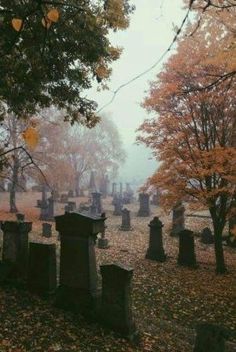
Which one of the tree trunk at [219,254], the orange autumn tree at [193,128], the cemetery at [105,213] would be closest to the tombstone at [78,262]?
the cemetery at [105,213]

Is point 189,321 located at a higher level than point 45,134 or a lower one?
lower

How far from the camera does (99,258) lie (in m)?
14.4

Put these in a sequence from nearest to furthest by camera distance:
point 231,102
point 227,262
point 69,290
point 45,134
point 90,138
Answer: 1. point 69,290
2. point 231,102
3. point 227,262
4. point 45,134
5. point 90,138

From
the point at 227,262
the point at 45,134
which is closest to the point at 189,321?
the point at 227,262

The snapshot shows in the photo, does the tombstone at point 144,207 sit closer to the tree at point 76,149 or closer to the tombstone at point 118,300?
the tree at point 76,149

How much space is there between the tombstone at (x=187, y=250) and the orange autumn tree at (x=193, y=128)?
3.92ft

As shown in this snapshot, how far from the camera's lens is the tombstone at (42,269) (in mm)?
8625

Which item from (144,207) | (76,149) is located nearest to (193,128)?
(144,207)

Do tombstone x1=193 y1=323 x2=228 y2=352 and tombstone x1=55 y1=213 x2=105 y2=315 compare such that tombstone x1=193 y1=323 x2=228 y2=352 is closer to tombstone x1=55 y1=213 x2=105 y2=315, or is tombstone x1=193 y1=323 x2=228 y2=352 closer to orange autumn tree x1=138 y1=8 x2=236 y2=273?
tombstone x1=55 y1=213 x2=105 y2=315

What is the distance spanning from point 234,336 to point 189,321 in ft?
3.78

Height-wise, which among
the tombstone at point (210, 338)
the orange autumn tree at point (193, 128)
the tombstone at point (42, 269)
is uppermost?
the orange autumn tree at point (193, 128)

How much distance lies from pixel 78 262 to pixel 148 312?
2.64m

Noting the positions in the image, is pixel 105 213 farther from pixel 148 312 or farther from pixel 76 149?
pixel 76 149

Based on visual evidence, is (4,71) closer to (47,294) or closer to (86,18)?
(86,18)
